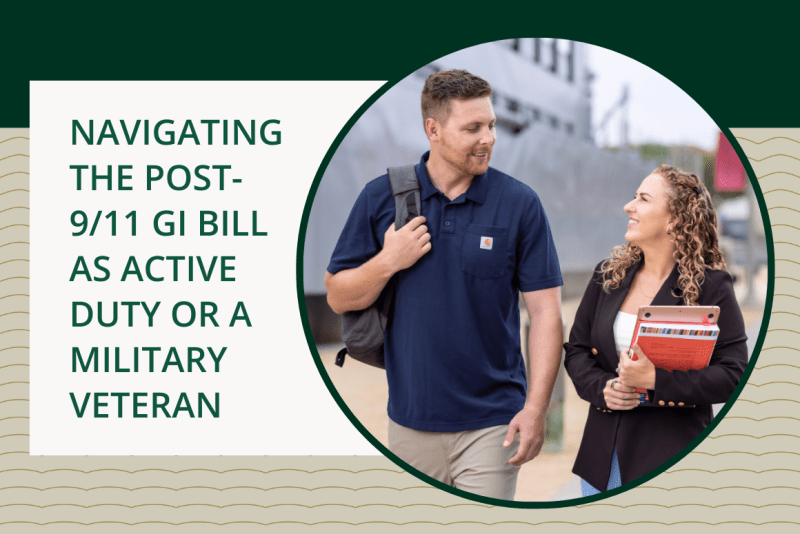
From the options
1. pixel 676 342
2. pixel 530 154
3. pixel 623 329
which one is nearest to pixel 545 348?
pixel 623 329

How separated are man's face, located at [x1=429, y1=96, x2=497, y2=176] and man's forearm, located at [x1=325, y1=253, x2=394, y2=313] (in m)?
0.50

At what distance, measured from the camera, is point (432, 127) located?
113 inches

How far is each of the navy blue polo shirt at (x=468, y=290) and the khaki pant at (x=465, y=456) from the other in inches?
2.1

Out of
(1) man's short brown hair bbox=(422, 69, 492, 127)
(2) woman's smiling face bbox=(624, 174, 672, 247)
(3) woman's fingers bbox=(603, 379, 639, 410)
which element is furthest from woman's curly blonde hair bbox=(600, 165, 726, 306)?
(1) man's short brown hair bbox=(422, 69, 492, 127)

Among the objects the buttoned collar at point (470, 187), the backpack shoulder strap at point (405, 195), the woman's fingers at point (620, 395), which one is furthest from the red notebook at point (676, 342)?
the backpack shoulder strap at point (405, 195)

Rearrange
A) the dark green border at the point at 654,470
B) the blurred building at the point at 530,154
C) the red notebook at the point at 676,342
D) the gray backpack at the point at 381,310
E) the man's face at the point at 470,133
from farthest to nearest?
the blurred building at the point at 530,154
the dark green border at the point at 654,470
the gray backpack at the point at 381,310
the man's face at the point at 470,133
the red notebook at the point at 676,342

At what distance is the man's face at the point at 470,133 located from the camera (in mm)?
2766

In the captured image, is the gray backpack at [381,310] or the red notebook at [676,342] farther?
the gray backpack at [381,310]

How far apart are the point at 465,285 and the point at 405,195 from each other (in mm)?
430

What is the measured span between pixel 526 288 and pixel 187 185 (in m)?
1.73

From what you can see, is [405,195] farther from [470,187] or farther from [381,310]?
[381,310]

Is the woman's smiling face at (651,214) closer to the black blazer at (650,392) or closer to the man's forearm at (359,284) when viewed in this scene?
the black blazer at (650,392)

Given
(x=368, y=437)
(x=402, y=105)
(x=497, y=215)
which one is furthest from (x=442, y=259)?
(x=402, y=105)

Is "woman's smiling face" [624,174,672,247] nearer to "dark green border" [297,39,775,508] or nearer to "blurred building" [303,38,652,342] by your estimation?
"dark green border" [297,39,775,508]
